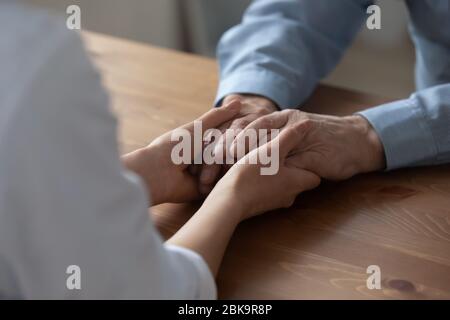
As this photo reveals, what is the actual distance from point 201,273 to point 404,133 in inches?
18.6

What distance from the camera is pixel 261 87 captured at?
1161mm

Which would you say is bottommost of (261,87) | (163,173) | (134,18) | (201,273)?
(201,273)

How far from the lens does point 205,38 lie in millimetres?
2846

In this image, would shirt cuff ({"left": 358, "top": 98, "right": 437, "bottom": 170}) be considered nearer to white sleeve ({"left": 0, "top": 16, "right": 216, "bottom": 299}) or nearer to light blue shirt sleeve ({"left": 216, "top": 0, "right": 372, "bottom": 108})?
light blue shirt sleeve ({"left": 216, "top": 0, "right": 372, "bottom": 108})

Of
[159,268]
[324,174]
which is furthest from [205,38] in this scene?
[159,268]

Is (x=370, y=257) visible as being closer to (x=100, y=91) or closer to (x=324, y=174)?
(x=324, y=174)

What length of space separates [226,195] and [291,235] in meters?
0.10

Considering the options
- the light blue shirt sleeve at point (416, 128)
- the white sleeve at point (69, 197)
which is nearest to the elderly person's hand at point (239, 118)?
the light blue shirt sleeve at point (416, 128)

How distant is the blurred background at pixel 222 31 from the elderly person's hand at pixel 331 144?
148 cm

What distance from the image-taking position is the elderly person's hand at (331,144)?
0.99m

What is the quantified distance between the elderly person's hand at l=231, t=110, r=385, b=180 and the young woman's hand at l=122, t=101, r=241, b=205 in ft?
0.27

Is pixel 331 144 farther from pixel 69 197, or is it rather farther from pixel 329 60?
pixel 69 197

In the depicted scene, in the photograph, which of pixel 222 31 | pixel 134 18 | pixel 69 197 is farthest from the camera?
pixel 222 31

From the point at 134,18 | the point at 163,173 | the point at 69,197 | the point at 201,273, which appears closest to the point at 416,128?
the point at 163,173
